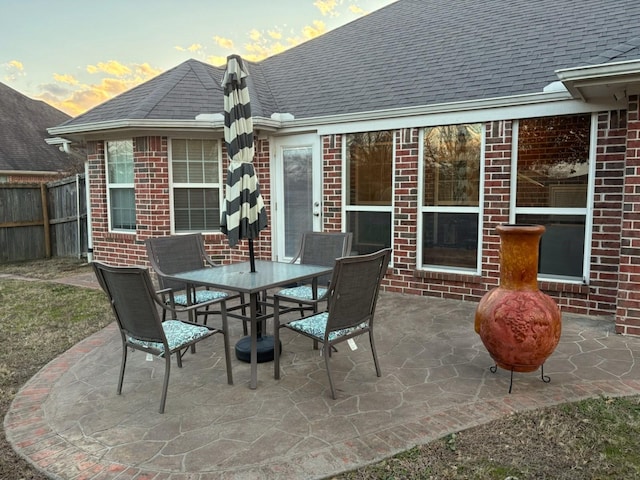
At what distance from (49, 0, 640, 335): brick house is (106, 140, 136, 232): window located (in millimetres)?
29

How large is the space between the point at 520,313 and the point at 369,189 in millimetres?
3653

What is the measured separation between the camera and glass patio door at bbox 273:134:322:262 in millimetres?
6914

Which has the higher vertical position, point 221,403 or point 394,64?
point 394,64

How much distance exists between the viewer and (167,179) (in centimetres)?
723

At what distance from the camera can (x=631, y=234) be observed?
167 inches

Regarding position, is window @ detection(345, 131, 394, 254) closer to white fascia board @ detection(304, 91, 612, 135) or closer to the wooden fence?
white fascia board @ detection(304, 91, 612, 135)

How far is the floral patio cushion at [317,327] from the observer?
130 inches

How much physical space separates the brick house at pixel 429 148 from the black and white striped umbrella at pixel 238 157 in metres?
2.78

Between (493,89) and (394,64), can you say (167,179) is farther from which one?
(493,89)

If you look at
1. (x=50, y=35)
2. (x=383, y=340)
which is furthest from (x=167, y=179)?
(x=50, y=35)

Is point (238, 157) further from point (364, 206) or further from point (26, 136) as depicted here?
point (26, 136)

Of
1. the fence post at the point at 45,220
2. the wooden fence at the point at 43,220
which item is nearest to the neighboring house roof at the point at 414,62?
the wooden fence at the point at 43,220

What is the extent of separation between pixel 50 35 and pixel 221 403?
423 inches

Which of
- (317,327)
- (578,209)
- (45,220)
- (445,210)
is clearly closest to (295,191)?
(445,210)
